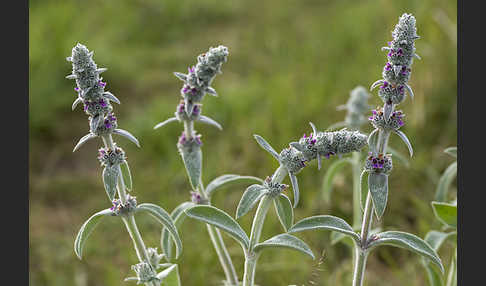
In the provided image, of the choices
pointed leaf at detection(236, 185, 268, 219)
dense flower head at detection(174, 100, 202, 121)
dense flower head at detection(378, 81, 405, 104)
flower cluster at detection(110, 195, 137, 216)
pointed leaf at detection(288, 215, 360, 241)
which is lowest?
pointed leaf at detection(288, 215, 360, 241)

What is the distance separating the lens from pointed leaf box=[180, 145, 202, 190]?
1.71m

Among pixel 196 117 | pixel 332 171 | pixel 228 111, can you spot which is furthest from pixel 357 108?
pixel 228 111

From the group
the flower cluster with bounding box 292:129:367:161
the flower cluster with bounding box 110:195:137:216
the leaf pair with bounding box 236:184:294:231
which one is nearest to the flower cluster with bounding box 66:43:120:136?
the flower cluster with bounding box 110:195:137:216

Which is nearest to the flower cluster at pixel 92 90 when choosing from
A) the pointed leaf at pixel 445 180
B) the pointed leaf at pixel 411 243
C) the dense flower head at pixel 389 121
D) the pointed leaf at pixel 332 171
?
the dense flower head at pixel 389 121

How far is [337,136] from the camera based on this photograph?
Result: 4.94 ft

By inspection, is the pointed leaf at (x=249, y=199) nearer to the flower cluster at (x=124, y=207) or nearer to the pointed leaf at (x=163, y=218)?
the pointed leaf at (x=163, y=218)

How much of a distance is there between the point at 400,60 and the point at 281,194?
515mm

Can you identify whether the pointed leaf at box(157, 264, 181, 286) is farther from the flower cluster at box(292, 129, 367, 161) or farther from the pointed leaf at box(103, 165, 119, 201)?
the flower cluster at box(292, 129, 367, 161)

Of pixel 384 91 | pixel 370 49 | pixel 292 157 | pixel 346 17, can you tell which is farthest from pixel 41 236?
pixel 346 17

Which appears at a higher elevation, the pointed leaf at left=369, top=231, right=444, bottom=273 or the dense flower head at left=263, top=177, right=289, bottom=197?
the dense flower head at left=263, top=177, right=289, bottom=197

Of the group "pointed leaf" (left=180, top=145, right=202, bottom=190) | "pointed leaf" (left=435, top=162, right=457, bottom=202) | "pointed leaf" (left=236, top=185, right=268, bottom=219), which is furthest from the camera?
"pointed leaf" (left=435, top=162, right=457, bottom=202)

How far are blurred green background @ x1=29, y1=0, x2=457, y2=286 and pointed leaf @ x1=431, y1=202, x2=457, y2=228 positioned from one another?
0.47 m

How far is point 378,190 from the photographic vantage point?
1.54 meters

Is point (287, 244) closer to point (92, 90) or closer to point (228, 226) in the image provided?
point (228, 226)
